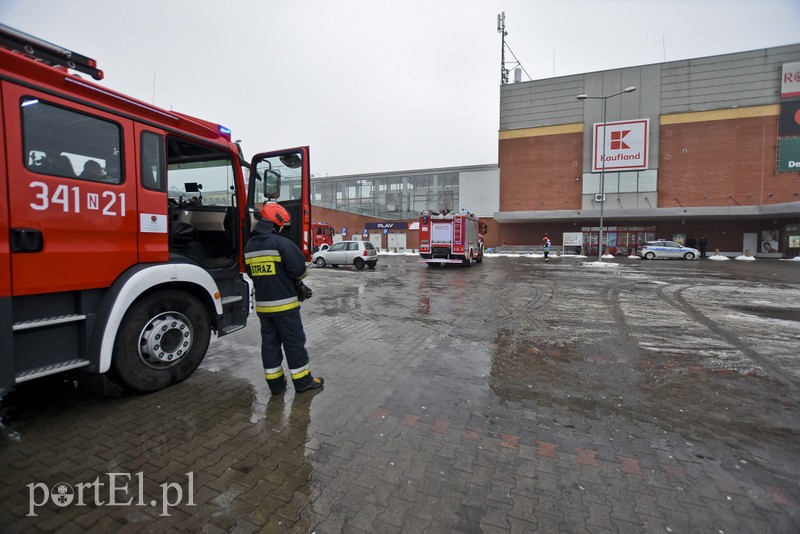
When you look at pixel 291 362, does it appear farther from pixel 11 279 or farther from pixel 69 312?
pixel 11 279

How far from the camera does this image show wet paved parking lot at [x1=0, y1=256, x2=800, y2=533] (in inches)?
92.7

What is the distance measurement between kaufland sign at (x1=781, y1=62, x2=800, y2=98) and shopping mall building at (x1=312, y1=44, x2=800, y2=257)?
79 millimetres

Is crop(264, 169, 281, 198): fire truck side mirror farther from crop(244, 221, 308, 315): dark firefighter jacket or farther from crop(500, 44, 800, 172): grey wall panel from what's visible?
crop(500, 44, 800, 172): grey wall panel

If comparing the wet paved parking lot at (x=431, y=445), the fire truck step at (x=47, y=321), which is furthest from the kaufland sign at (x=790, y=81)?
the fire truck step at (x=47, y=321)

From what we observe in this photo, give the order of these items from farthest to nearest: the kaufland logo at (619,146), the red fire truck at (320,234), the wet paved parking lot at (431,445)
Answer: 1. the kaufland logo at (619,146)
2. the red fire truck at (320,234)
3. the wet paved parking lot at (431,445)

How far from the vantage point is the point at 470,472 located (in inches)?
108

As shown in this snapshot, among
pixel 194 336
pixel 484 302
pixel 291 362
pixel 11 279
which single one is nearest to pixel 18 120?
pixel 11 279

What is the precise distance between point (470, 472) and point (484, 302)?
24.8 ft

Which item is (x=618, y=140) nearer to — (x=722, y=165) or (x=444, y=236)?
(x=722, y=165)

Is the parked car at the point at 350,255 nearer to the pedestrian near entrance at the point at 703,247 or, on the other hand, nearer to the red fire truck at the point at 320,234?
the red fire truck at the point at 320,234

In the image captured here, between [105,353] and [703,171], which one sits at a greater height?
[703,171]

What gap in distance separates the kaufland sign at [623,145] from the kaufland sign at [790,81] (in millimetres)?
9822

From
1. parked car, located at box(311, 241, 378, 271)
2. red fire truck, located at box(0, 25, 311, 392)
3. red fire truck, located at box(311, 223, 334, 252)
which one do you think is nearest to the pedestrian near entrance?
parked car, located at box(311, 241, 378, 271)

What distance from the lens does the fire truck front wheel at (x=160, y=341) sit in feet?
11.9
